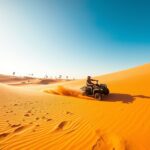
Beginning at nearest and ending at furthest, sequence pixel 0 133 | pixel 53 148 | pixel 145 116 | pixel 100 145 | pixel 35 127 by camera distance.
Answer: pixel 53 148
pixel 100 145
pixel 0 133
pixel 35 127
pixel 145 116

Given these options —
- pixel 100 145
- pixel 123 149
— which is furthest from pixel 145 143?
pixel 100 145

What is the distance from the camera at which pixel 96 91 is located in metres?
13.5

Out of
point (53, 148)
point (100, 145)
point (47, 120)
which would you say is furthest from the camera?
point (47, 120)

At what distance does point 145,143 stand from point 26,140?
350 cm

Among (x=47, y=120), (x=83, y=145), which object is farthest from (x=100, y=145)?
(x=47, y=120)

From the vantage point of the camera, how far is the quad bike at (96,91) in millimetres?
13289

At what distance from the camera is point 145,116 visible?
25.0ft

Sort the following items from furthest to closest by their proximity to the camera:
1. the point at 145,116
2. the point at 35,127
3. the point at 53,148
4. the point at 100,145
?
the point at 145,116 → the point at 35,127 → the point at 100,145 → the point at 53,148

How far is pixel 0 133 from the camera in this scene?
5258 mm

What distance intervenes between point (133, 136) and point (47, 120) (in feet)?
11.1

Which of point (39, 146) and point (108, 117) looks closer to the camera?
point (39, 146)

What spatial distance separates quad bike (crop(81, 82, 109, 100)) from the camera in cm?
1329

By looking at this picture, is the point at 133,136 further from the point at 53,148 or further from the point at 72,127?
the point at 53,148

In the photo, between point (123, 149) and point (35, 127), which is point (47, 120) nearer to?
point (35, 127)
